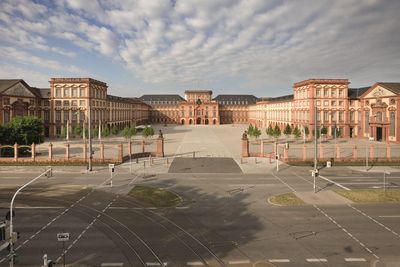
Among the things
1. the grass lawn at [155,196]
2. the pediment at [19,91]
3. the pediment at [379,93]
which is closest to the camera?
the grass lawn at [155,196]

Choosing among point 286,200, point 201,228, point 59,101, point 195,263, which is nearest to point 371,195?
point 286,200

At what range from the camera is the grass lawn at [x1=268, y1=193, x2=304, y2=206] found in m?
30.9

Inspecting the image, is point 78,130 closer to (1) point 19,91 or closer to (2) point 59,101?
(2) point 59,101

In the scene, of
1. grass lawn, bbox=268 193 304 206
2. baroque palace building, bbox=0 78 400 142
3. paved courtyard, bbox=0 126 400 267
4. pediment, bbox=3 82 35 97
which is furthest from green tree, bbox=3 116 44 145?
grass lawn, bbox=268 193 304 206

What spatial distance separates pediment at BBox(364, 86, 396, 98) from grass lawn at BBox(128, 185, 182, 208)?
75535 mm

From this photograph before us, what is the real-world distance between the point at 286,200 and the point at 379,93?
238ft

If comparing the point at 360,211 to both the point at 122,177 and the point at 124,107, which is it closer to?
the point at 122,177

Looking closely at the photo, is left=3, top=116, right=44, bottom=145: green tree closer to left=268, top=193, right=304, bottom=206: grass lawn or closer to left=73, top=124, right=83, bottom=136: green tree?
left=73, top=124, right=83, bottom=136: green tree

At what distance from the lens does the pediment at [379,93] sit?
84.4 meters

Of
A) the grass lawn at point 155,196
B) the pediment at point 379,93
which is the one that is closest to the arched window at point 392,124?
the pediment at point 379,93

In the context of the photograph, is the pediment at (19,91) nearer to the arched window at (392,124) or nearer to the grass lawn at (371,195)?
the grass lawn at (371,195)

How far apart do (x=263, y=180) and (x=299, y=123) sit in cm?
7069

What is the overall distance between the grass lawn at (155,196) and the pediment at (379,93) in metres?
75.5

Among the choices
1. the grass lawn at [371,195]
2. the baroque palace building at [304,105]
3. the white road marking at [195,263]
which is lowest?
the white road marking at [195,263]
